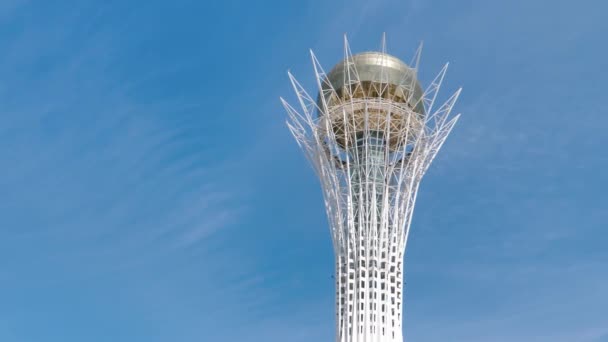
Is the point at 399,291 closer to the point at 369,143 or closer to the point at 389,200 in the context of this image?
the point at 389,200

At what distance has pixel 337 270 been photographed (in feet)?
321

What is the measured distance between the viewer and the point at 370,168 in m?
101

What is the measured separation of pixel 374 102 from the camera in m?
102

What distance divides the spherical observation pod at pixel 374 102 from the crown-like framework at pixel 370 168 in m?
0.13

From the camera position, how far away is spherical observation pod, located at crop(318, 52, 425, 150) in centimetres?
10256

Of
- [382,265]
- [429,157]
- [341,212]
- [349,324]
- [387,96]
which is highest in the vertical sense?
[387,96]

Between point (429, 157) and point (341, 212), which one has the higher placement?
point (429, 157)

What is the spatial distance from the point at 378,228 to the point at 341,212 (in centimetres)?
487

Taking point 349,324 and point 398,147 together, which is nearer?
point 349,324

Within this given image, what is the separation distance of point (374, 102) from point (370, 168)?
840 centimetres

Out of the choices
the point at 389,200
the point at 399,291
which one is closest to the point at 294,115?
the point at 389,200

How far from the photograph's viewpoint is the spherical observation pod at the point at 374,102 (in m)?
103

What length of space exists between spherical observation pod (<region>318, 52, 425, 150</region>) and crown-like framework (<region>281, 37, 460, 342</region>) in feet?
0.42

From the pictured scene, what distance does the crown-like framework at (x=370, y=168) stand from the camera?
9475cm
